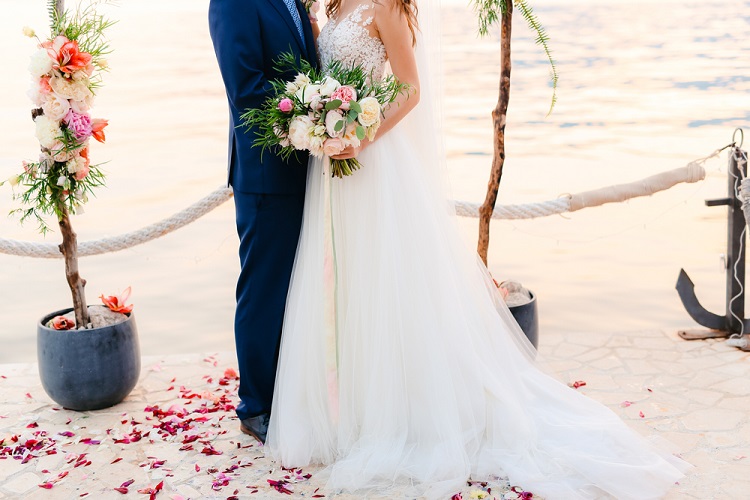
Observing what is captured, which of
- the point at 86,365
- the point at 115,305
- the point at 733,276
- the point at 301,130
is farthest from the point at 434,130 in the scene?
the point at 733,276

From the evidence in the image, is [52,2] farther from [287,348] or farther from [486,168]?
[486,168]

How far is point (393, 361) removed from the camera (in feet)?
11.4

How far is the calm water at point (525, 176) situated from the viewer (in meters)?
6.92

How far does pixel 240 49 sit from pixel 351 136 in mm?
586

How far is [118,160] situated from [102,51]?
764 centimetres

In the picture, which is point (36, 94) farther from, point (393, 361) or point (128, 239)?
point (393, 361)

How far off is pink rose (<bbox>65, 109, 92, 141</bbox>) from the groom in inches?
29.5

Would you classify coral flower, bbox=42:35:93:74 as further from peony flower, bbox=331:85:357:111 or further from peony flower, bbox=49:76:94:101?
peony flower, bbox=331:85:357:111

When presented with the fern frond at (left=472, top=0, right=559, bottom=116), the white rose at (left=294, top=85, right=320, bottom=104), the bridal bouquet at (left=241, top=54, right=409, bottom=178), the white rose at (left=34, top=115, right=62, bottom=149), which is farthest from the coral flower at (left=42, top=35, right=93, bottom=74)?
the fern frond at (left=472, top=0, right=559, bottom=116)

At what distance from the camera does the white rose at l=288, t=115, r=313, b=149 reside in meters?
3.16

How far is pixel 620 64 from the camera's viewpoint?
17.3 m

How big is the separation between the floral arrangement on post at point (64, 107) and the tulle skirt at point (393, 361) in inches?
46.3

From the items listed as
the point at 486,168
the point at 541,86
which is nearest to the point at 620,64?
the point at 541,86

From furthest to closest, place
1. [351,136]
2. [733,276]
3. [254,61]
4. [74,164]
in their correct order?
[733,276] → [74,164] → [254,61] → [351,136]
